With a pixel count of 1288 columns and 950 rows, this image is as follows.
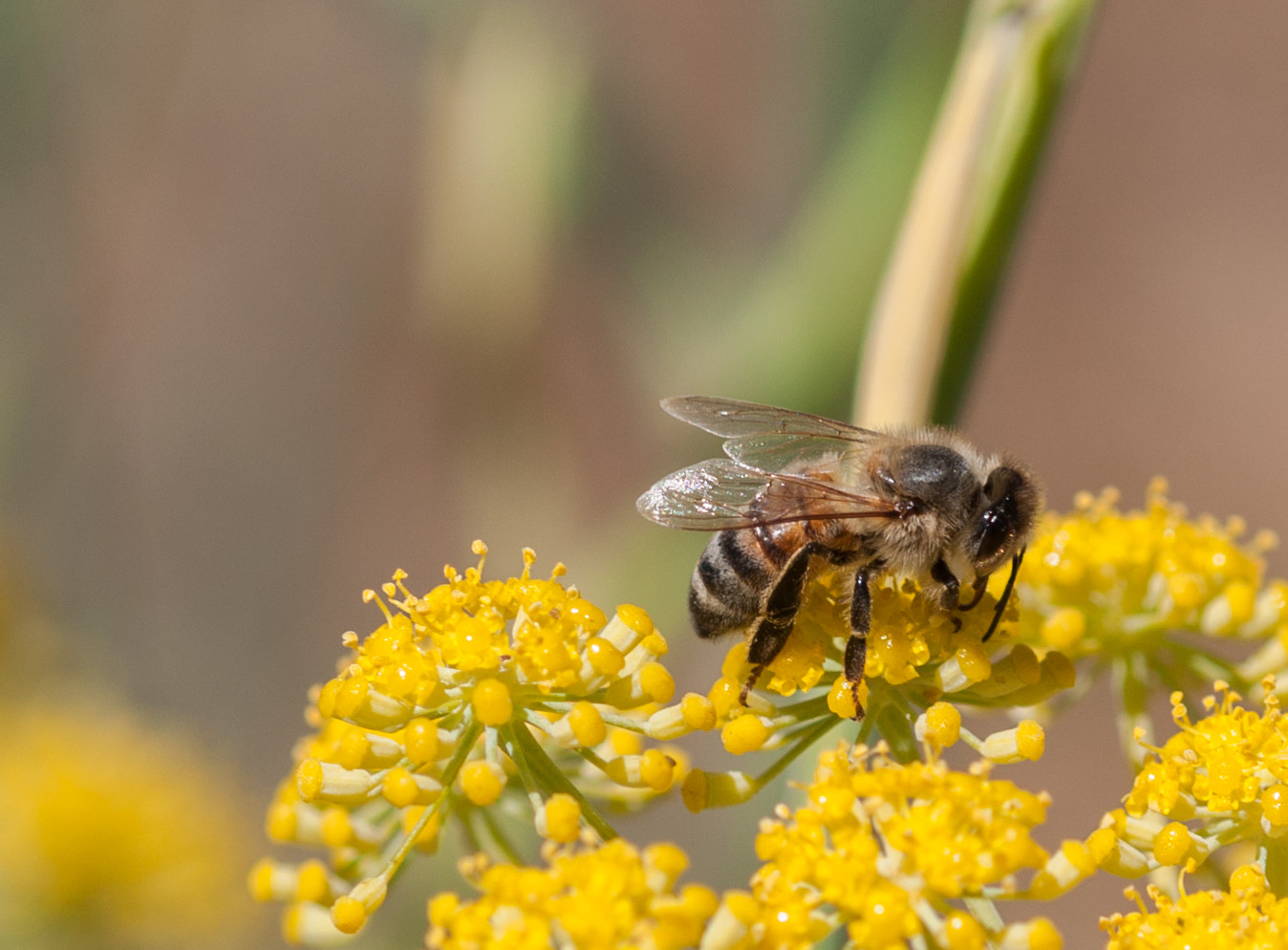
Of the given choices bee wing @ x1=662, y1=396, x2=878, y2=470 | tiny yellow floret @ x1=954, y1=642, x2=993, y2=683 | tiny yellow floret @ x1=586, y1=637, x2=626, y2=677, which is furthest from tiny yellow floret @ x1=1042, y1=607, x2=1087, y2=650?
tiny yellow floret @ x1=586, y1=637, x2=626, y2=677

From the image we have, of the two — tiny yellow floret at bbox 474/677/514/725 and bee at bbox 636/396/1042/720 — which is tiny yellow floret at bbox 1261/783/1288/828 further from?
tiny yellow floret at bbox 474/677/514/725

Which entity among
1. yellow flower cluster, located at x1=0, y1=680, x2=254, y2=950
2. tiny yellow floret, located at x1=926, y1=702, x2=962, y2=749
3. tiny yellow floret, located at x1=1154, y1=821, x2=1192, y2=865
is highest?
tiny yellow floret, located at x1=926, y1=702, x2=962, y2=749

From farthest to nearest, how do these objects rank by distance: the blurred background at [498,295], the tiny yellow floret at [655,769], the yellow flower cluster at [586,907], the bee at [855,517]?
1. the blurred background at [498,295]
2. the bee at [855,517]
3. the tiny yellow floret at [655,769]
4. the yellow flower cluster at [586,907]

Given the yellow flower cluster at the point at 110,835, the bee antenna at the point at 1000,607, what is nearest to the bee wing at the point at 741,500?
the bee antenna at the point at 1000,607

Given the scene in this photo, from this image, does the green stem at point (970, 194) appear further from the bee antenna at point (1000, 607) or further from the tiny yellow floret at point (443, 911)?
the tiny yellow floret at point (443, 911)

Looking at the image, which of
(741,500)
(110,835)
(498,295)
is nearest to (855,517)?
(741,500)

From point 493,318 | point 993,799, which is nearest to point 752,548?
point 993,799
